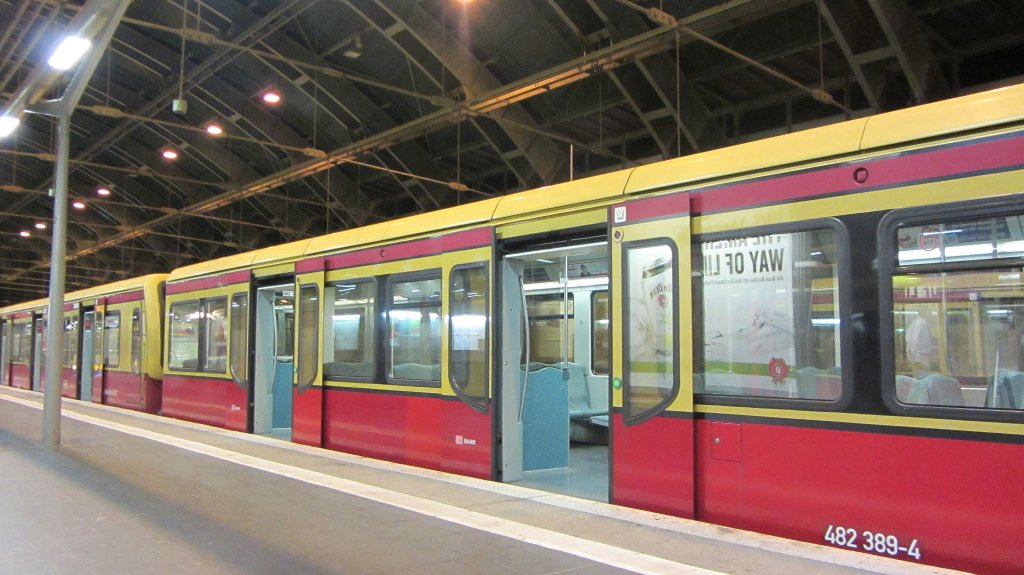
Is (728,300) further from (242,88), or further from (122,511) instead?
(242,88)

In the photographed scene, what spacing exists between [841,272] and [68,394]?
18977 mm

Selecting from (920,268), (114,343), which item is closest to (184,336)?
(114,343)

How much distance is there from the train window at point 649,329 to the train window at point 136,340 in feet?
39.0

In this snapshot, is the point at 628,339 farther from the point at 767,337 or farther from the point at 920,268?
the point at 920,268

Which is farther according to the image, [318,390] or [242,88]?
[242,88]

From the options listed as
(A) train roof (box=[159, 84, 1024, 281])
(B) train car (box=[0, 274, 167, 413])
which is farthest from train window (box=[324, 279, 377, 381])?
(B) train car (box=[0, 274, 167, 413])

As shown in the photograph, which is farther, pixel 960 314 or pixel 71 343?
pixel 71 343

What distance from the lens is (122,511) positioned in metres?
5.85

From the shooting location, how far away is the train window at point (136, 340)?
14.3 meters

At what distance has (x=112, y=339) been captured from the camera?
51.5 feet

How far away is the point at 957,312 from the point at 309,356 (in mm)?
7481

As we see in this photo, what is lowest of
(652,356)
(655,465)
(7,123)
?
(655,465)

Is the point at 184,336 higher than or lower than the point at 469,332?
lower

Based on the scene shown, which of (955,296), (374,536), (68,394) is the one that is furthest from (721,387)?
(68,394)
